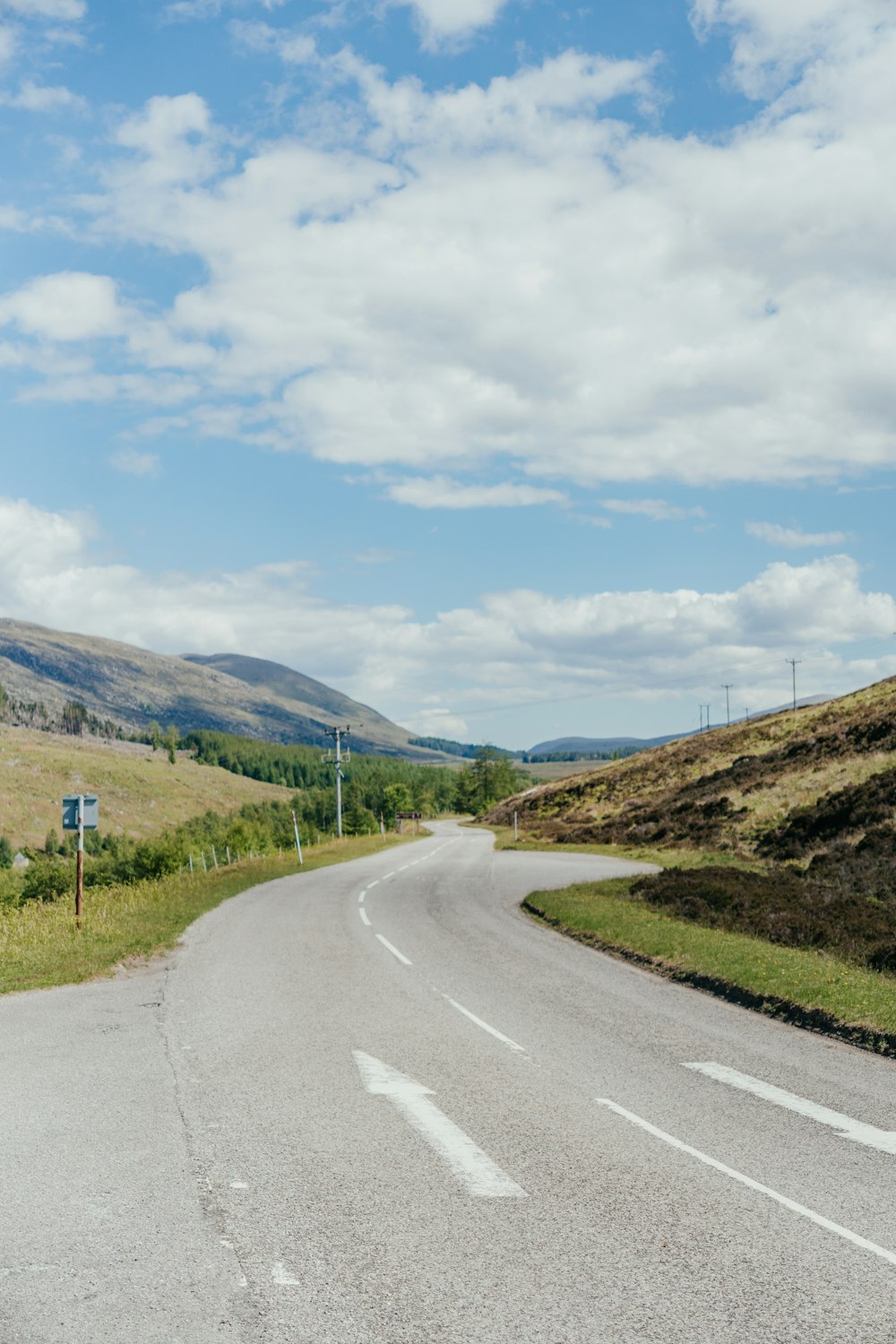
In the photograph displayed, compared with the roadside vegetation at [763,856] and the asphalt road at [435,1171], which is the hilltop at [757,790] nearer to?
the roadside vegetation at [763,856]

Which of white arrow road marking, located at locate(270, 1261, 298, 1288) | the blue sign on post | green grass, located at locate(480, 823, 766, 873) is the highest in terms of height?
the blue sign on post

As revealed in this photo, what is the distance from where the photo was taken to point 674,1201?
7070mm

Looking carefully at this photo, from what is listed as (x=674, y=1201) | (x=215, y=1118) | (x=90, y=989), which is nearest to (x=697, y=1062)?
(x=674, y=1201)

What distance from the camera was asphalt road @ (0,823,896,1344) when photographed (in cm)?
541

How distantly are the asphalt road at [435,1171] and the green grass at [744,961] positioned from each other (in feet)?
3.46

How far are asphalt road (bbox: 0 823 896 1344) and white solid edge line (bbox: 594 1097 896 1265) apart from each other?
0.09 feet

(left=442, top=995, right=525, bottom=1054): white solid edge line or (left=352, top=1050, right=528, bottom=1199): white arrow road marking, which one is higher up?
(left=352, top=1050, right=528, bottom=1199): white arrow road marking

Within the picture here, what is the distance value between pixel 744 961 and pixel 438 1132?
1034cm

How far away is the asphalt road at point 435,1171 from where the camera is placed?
541cm

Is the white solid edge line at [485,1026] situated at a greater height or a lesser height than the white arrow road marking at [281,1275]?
lesser

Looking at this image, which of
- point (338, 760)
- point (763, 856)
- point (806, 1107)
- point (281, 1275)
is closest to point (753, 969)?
point (806, 1107)

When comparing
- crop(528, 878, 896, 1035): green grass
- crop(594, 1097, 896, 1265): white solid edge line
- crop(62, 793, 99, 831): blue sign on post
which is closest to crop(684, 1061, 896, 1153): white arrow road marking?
crop(594, 1097, 896, 1265): white solid edge line

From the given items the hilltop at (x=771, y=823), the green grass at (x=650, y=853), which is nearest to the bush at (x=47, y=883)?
the green grass at (x=650, y=853)

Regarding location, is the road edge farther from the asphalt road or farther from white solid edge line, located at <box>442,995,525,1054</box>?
white solid edge line, located at <box>442,995,525,1054</box>
